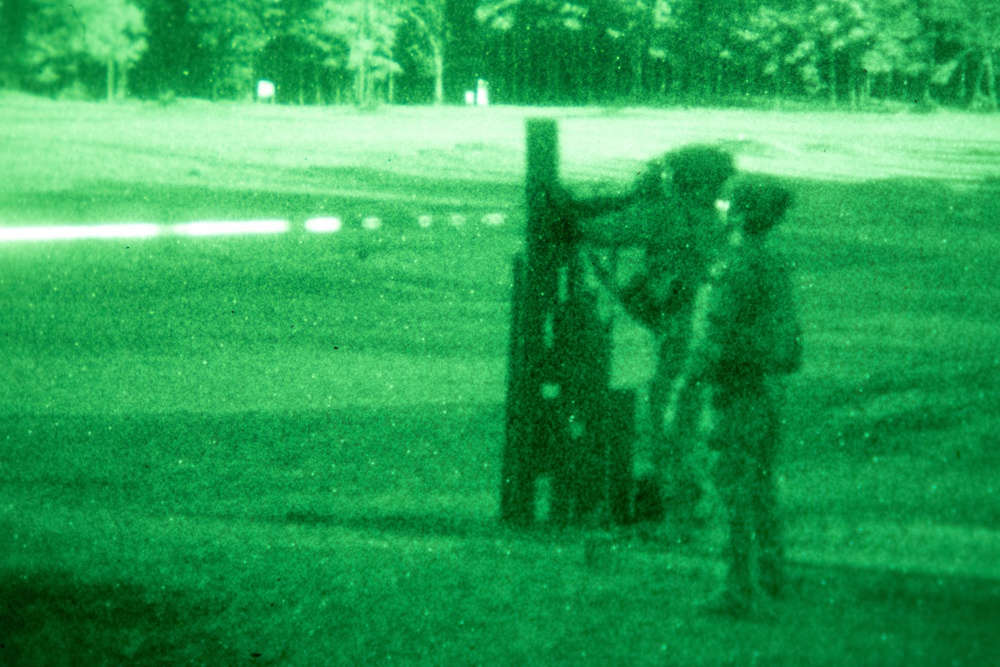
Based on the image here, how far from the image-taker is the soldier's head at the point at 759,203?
5.34 feet

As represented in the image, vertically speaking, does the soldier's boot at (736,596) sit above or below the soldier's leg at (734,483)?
below

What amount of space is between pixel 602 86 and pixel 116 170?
1.23m

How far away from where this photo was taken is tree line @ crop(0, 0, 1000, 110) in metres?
1.56

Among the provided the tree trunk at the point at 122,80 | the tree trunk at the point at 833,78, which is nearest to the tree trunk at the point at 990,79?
the tree trunk at the point at 833,78

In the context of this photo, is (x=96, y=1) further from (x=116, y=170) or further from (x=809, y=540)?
(x=809, y=540)

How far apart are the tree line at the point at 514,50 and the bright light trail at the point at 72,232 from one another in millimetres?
319

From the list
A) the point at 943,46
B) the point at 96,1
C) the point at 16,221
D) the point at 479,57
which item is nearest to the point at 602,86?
the point at 479,57

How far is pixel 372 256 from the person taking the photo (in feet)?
6.43

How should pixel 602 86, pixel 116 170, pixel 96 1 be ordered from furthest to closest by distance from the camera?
pixel 116 170 < pixel 96 1 < pixel 602 86

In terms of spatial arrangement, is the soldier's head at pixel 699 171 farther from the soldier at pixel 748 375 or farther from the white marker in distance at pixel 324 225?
the white marker in distance at pixel 324 225

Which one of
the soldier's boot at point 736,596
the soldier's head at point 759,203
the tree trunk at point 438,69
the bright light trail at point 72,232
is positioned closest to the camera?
the soldier's boot at point 736,596

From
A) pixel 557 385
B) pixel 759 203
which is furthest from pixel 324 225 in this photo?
pixel 759 203

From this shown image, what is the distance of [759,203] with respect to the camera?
5.38 ft

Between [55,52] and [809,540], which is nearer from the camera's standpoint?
[809,540]
